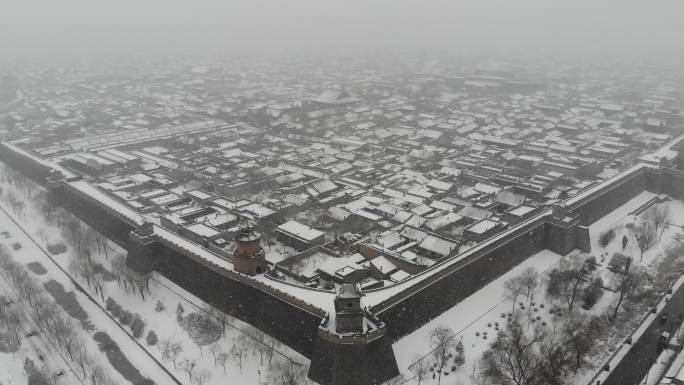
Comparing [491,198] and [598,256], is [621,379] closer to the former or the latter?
[598,256]

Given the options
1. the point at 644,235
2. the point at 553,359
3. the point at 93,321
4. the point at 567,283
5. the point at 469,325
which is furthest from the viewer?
the point at 644,235

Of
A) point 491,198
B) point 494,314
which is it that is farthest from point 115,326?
point 491,198

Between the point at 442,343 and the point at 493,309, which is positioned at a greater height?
the point at 442,343

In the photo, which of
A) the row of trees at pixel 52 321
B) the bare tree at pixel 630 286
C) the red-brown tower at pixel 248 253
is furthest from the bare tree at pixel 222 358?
the bare tree at pixel 630 286

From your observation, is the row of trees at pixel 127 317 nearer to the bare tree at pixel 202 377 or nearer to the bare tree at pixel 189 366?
the bare tree at pixel 189 366

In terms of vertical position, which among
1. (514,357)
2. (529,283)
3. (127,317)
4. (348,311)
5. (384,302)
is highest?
(348,311)

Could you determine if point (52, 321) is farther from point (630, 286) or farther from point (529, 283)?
point (630, 286)

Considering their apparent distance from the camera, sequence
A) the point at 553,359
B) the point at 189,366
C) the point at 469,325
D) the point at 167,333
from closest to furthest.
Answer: the point at 553,359 < the point at 189,366 < the point at 167,333 < the point at 469,325

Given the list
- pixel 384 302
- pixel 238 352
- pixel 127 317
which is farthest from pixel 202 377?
pixel 384 302
